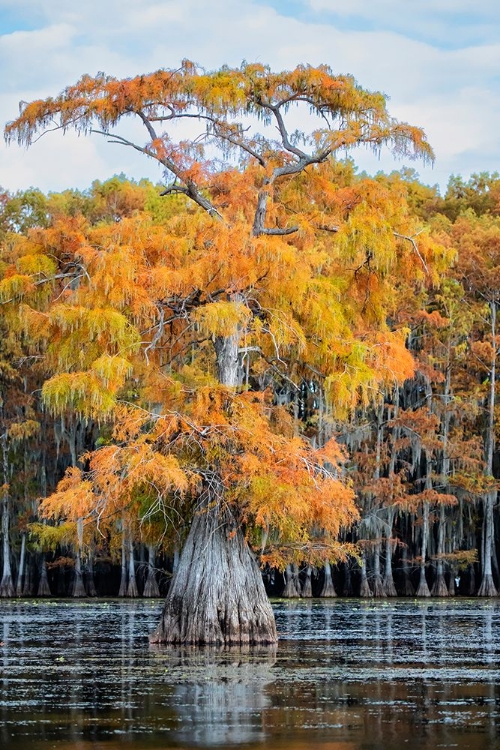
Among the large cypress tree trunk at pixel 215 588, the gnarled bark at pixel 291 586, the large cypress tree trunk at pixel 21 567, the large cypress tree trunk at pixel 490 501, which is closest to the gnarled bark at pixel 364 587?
the gnarled bark at pixel 291 586

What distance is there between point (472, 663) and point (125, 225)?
8820mm

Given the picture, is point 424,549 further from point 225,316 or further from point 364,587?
point 225,316

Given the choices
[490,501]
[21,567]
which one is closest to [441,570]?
[490,501]

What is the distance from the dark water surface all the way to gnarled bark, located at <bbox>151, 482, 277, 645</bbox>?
0.66m

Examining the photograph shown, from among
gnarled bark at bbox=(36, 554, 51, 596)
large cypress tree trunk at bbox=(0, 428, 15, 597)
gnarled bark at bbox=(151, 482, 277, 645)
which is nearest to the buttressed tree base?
gnarled bark at bbox=(151, 482, 277, 645)

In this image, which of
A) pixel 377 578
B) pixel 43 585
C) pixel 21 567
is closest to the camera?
pixel 377 578

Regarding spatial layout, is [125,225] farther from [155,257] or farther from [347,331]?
[347,331]

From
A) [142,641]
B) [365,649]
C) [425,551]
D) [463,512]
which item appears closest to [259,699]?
[365,649]

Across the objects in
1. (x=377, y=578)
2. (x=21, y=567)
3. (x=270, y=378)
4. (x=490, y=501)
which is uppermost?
(x=270, y=378)

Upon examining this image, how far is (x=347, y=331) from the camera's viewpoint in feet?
68.8

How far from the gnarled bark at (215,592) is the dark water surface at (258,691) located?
66 centimetres

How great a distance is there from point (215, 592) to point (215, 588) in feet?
0.18

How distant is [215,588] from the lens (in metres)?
18.3

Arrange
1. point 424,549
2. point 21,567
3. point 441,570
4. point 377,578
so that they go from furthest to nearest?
point 21,567 → point 377,578 → point 441,570 → point 424,549
